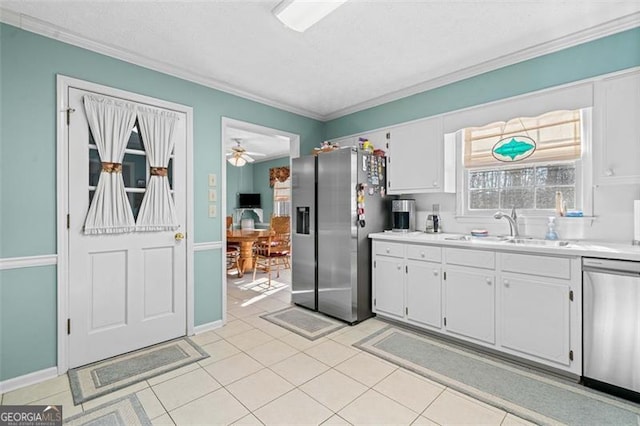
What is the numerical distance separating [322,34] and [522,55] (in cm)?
183

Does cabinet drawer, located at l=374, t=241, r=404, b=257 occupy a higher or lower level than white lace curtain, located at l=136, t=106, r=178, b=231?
lower

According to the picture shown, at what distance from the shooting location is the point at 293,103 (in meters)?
4.05

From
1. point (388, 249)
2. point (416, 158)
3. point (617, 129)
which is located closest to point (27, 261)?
point (388, 249)

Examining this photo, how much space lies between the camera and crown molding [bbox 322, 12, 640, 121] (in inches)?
90.1

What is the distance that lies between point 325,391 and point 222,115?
9.63 feet

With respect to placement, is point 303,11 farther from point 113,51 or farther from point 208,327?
point 208,327

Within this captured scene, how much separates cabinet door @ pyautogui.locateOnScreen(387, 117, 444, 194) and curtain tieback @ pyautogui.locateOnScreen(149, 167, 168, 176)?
248cm

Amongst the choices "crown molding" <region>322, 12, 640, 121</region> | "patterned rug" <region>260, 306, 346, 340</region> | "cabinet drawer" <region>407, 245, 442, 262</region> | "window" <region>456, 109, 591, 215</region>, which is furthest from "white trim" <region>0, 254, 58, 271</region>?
"window" <region>456, 109, 591, 215</region>

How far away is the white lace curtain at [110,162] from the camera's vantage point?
2.53m

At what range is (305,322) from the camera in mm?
3459

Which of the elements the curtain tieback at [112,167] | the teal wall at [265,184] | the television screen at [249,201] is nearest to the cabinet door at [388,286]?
the curtain tieback at [112,167]

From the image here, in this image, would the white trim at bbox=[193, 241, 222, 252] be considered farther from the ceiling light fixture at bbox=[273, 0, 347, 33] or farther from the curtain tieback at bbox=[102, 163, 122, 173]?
the ceiling light fixture at bbox=[273, 0, 347, 33]

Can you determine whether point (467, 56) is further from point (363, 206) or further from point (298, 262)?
point (298, 262)

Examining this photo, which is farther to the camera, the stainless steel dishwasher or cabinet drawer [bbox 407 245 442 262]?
cabinet drawer [bbox 407 245 442 262]
